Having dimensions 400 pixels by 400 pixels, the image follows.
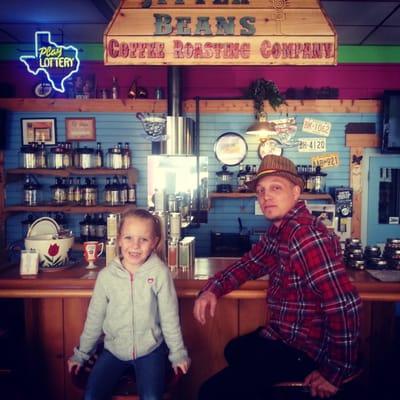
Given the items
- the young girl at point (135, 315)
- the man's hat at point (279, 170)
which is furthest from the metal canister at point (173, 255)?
the man's hat at point (279, 170)

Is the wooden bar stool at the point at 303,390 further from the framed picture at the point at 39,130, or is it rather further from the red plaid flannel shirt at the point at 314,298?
the framed picture at the point at 39,130

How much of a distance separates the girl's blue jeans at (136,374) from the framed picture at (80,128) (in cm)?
440

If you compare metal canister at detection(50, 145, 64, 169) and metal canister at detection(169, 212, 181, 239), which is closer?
metal canister at detection(169, 212, 181, 239)

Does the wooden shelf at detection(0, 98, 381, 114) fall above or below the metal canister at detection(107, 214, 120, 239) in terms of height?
above

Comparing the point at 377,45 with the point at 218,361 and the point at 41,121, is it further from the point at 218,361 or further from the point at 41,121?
the point at 218,361

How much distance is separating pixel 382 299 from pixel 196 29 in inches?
73.6

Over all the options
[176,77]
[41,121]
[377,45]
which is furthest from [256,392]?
[377,45]

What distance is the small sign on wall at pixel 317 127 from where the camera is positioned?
6.16 metres

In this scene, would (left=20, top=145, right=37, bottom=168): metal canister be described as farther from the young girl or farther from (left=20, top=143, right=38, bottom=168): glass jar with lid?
the young girl

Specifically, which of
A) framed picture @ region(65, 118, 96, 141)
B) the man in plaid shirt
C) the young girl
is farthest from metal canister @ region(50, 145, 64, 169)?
the man in plaid shirt

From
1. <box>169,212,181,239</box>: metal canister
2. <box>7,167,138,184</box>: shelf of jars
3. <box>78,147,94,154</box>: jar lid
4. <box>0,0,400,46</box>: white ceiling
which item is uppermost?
<box>0,0,400,46</box>: white ceiling

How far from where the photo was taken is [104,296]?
2307mm

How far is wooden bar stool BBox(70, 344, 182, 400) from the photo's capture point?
211 cm

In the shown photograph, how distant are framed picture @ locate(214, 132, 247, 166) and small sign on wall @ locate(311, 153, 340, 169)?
964mm
